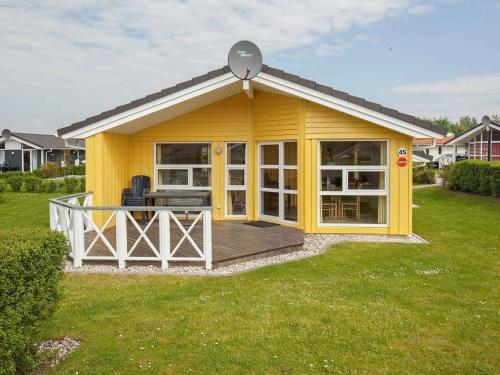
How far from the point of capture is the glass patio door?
11.4 metres

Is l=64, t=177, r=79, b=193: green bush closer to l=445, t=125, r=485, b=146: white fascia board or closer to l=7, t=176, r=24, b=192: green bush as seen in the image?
l=7, t=176, r=24, b=192: green bush

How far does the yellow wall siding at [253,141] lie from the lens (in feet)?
34.7

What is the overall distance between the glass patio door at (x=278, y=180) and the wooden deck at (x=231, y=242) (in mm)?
631

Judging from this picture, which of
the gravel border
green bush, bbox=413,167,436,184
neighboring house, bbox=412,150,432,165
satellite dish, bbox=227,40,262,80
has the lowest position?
the gravel border

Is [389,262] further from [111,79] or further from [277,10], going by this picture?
[111,79]

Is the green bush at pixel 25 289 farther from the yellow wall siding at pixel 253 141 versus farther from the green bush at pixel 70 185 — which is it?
the green bush at pixel 70 185

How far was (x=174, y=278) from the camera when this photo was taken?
725 cm

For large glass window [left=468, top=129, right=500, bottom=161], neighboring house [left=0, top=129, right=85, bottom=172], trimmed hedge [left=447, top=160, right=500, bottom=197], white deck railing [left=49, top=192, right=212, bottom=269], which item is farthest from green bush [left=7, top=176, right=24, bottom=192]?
large glass window [left=468, top=129, right=500, bottom=161]

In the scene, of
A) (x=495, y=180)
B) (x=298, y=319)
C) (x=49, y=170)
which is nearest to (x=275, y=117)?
(x=298, y=319)

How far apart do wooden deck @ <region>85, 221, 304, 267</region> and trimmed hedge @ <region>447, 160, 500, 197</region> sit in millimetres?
11561

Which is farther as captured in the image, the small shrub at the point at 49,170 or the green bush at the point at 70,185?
the small shrub at the point at 49,170

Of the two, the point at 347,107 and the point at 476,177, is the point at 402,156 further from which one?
the point at 476,177

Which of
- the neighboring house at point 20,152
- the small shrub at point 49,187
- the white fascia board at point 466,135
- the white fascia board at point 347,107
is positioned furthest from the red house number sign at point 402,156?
the neighboring house at point 20,152

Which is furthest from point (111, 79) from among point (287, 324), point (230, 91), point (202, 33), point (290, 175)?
point (287, 324)
